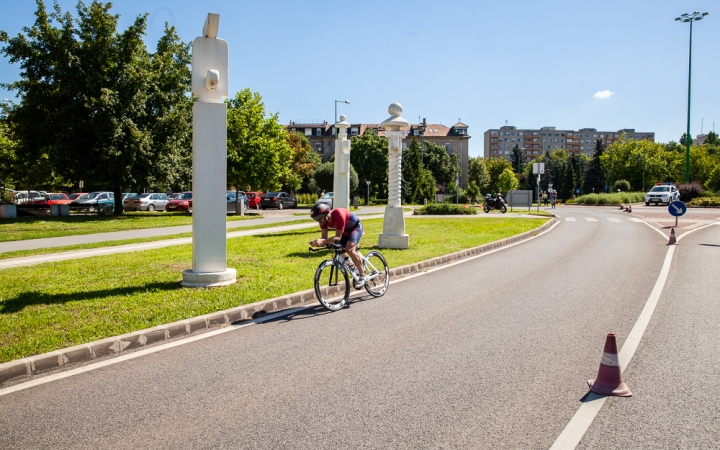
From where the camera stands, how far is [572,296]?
27.8 feet

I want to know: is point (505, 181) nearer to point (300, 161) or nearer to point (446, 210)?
point (300, 161)

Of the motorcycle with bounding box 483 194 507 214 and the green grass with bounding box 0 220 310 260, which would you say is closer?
the green grass with bounding box 0 220 310 260

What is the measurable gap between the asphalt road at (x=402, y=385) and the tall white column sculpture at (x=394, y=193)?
20.7 feet

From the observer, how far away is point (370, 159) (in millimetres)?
72875

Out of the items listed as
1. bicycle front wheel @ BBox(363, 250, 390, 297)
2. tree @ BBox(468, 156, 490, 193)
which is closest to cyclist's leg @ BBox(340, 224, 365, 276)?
bicycle front wheel @ BBox(363, 250, 390, 297)

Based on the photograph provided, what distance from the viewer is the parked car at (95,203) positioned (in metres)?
36.3

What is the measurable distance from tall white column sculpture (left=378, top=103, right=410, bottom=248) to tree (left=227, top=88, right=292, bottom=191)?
2441 cm

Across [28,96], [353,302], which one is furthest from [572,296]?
[28,96]

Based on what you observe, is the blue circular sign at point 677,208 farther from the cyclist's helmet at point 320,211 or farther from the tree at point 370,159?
the tree at point 370,159

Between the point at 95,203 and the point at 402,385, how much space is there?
1570 inches

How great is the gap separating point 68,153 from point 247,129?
44.0ft

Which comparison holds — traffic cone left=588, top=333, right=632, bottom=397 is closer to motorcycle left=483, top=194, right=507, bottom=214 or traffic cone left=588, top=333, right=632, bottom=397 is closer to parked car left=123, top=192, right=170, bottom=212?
motorcycle left=483, top=194, right=507, bottom=214

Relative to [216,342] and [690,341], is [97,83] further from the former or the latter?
[690,341]

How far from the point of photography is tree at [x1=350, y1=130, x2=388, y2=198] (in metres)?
72.6
